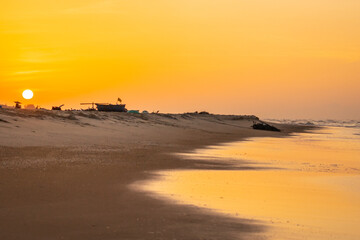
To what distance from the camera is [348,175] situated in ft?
59.4

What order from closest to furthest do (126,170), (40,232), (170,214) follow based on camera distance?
(40,232) → (170,214) → (126,170)

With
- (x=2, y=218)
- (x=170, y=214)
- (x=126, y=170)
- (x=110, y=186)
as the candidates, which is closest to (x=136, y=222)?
(x=170, y=214)

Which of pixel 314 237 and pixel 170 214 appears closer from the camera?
pixel 314 237

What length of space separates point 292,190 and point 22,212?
24.5ft

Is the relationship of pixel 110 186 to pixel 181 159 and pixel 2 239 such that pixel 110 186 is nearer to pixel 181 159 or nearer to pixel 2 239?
pixel 2 239

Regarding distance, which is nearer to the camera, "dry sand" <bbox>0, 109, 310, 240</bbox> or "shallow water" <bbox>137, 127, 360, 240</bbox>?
"dry sand" <bbox>0, 109, 310, 240</bbox>

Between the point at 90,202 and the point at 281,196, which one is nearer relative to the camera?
the point at 90,202

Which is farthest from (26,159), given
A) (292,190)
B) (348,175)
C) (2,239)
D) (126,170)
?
(348,175)

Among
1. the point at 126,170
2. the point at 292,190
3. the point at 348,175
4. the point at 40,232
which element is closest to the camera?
the point at 40,232

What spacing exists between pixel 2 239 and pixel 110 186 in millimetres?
5423

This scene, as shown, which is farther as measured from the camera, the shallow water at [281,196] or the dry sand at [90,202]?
the shallow water at [281,196]

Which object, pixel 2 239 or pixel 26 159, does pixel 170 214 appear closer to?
pixel 2 239

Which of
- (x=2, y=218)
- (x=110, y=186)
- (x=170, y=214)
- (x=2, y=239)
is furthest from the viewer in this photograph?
(x=110, y=186)

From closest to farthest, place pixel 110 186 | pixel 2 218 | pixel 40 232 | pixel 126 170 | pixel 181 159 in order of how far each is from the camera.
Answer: pixel 40 232 < pixel 2 218 < pixel 110 186 < pixel 126 170 < pixel 181 159
